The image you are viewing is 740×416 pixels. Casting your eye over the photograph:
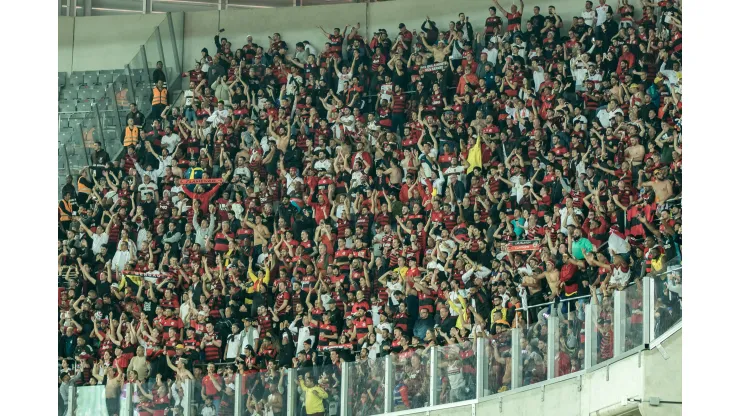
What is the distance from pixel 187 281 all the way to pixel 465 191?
126 inches

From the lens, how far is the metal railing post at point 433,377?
10.8 m

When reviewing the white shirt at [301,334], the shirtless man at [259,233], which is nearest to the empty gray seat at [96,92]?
the shirtless man at [259,233]

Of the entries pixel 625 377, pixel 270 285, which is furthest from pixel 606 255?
pixel 270 285

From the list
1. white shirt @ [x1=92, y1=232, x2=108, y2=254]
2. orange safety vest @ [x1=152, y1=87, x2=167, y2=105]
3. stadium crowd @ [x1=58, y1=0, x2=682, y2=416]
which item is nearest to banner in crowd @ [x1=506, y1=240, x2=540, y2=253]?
stadium crowd @ [x1=58, y1=0, x2=682, y2=416]

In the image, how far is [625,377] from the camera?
9.70 meters

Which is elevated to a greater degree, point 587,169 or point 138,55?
point 138,55

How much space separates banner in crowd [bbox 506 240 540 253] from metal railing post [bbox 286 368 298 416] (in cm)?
263

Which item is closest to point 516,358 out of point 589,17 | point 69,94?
point 589,17

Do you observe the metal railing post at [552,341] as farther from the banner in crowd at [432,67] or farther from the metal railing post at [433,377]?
the banner in crowd at [432,67]

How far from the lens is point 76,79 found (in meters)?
17.4

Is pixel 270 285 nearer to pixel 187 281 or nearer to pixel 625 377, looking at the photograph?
pixel 187 281

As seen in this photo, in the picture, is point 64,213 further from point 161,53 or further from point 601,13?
point 601,13
